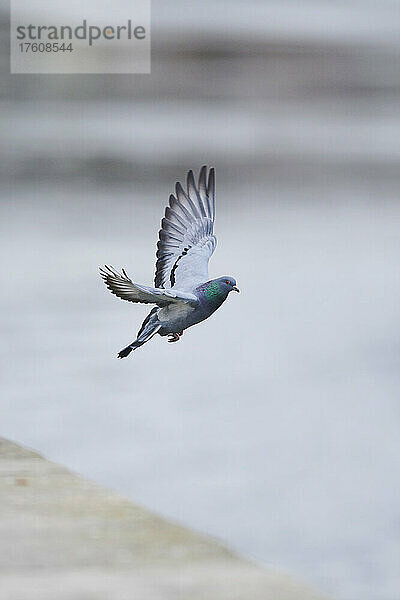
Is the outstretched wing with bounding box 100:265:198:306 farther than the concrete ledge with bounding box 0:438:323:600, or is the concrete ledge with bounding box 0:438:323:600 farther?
the concrete ledge with bounding box 0:438:323:600

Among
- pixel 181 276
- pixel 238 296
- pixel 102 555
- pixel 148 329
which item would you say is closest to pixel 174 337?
pixel 148 329

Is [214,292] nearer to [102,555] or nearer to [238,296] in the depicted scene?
[102,555]

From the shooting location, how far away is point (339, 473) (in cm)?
434

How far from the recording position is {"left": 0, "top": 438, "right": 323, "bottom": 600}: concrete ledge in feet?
7.12

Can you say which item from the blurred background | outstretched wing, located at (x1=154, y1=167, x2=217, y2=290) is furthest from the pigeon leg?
the blurred background

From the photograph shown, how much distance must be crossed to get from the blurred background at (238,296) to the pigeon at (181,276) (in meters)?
1.50

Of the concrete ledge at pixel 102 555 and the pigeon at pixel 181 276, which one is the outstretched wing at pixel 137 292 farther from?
the concrete ledge at pixel 102 555

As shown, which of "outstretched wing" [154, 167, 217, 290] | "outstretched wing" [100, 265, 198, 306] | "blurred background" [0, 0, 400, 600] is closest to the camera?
"outstretched wing" [100, 265, 198, 306]

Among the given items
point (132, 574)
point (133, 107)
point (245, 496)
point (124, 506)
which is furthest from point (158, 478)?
point (133, 107)

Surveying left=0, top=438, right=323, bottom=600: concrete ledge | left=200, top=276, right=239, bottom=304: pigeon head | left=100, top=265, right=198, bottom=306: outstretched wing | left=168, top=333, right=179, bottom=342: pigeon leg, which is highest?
left=200, top=276, right=239, bottom=304: pigeon head

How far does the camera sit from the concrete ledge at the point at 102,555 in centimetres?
217

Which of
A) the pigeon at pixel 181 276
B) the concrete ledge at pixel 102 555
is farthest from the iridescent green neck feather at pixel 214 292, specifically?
the concrete ledge at pixel 102 555

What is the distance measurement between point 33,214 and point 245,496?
514 centimetres

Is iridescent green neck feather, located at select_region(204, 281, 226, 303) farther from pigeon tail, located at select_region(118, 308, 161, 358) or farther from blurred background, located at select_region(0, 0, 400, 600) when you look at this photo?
blurred background, located at select_region(0, 0, 400, 600)
